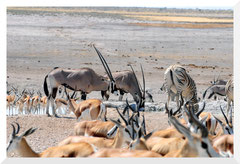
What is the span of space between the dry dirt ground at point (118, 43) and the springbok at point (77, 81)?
166cm

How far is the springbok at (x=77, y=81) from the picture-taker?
47.0 feet


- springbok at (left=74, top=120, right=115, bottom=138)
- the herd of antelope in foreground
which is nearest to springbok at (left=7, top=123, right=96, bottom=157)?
the herd of antelope in foreground

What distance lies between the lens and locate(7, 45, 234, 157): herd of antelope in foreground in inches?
220

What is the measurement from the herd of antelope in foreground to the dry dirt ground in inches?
88.0

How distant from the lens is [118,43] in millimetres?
25750

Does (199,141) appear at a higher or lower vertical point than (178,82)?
lower

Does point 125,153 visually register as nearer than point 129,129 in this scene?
Yes

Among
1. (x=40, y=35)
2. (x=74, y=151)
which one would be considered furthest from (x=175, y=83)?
(x=40, y=35)

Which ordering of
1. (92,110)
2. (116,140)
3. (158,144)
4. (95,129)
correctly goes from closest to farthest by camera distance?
(158,144), (116,140), (95,129), (92,110)

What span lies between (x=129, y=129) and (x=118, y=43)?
61.0 ft

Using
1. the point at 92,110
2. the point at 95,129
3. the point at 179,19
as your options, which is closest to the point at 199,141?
the point at 95,129

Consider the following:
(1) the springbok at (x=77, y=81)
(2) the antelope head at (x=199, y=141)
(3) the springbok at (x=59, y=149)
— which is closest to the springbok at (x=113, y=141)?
(3) the springbok at (x=59, y=149)

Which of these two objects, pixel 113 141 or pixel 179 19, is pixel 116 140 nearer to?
pixel 113 141
